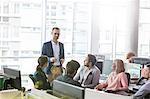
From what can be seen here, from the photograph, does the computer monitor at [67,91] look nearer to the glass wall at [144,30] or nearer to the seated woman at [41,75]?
the seated woman at [41,75]

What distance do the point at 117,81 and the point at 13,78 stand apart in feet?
7.51

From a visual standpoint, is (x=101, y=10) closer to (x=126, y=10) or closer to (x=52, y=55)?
(x=126, y=10)

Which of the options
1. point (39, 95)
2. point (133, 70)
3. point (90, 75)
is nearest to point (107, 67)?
point (133, 70)

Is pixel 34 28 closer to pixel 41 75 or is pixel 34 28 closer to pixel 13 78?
pixel 41 75

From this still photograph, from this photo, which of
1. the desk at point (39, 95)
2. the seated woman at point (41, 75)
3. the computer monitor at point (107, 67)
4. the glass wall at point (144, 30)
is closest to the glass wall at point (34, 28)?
the glass wall at point (144, 30)

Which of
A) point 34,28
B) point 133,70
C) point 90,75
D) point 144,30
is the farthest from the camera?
point 144,30

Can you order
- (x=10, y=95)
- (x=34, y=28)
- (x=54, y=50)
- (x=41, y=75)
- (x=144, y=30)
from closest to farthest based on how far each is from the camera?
(x=10, y=95) < (x=41, y=75) < (x=54, y=50) < (x=34, y=28) < (x=144, y=30)

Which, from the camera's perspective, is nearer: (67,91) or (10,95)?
(67,91)

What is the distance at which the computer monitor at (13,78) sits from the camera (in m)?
2.89

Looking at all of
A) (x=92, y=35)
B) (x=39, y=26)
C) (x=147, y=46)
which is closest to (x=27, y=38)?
(x=39, y=26)

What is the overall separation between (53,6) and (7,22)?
125cm

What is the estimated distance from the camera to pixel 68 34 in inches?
312

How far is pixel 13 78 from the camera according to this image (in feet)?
9.84

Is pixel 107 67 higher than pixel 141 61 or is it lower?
lower
